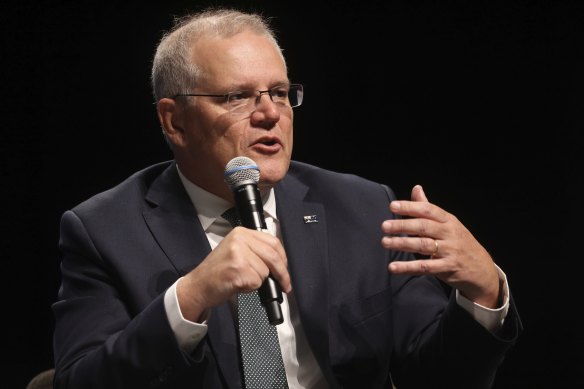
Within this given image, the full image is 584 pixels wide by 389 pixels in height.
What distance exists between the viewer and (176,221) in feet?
7.04

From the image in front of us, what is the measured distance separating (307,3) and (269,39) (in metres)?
1.12

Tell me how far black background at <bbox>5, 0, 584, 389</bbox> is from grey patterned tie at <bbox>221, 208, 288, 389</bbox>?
1334 millimetres

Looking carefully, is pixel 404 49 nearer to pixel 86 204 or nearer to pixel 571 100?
pixel 571 100

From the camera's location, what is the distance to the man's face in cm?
211

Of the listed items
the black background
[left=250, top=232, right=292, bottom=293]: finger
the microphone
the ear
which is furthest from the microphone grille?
Answer: the black background

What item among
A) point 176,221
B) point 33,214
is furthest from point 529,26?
point 33,214

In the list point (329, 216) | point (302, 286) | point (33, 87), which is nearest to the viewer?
point (302, 286)

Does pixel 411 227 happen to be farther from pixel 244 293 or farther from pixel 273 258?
pixel 244 293

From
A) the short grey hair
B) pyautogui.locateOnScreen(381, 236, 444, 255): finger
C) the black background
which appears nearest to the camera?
pyautogui.locateOnScreen(381, 236, 444, 255): finger

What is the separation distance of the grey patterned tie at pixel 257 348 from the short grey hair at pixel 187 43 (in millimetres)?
655

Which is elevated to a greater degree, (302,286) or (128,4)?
(128,4)

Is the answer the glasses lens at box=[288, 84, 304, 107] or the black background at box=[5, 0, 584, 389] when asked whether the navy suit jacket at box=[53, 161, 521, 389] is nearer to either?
the glasses lens at box=[288, 84, 304, 107]

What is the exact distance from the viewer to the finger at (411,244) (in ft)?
5.68

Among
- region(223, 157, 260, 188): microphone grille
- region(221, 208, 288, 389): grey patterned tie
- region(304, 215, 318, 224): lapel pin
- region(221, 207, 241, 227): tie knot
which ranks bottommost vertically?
region(221, 208, 288, 389): grey patterned tie
